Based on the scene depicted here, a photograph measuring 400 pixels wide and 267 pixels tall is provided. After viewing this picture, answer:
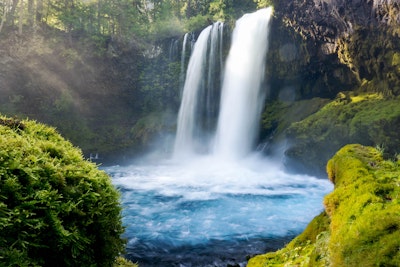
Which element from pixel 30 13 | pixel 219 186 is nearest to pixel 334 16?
pixel 219 186

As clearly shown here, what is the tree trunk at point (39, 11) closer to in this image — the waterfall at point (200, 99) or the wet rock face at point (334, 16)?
the waterfall at point (200, 99)

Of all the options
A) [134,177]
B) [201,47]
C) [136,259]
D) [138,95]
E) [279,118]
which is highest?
[201,47]

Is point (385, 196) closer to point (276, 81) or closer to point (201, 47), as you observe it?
point (276, 81)

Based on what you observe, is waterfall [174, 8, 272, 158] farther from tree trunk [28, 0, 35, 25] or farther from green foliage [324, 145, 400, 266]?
green foliage [324, 145, 400, 266]

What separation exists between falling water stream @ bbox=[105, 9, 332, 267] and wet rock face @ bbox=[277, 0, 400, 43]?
3.15 m

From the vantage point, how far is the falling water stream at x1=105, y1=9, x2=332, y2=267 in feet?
30.6

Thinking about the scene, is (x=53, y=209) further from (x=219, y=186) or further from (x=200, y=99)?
(x=200, y=99)

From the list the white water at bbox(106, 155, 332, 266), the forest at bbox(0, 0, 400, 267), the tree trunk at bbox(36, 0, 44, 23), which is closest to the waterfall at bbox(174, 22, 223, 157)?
the forest at bbox(0, 0, 400, 267)

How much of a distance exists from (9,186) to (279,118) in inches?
913

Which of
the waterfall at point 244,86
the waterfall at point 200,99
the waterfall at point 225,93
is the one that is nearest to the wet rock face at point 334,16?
the waterfall at point 244,86

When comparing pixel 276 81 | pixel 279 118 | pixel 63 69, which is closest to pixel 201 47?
pixel 276 81

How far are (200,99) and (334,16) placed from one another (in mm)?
13384

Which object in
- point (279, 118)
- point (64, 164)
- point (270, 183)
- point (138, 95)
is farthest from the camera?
point (138, 95)

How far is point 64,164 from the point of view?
9.57 feet
